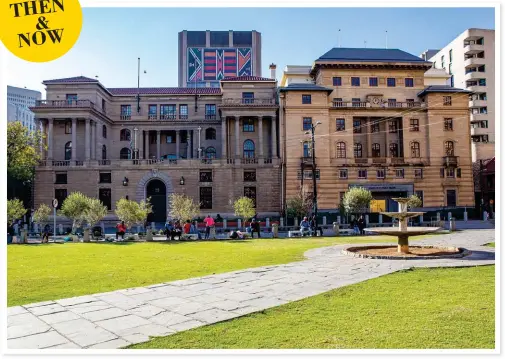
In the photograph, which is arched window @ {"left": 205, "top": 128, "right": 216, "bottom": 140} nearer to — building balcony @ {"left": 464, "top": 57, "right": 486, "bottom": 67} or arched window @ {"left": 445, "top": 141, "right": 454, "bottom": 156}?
arched window @ {"left": 445, "top": 141, "right": 454, "bottom": 156}

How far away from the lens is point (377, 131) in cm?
4894

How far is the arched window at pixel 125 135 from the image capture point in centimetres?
5351

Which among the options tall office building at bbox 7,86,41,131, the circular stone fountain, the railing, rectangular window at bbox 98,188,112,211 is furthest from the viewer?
the railing

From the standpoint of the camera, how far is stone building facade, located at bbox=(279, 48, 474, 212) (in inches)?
1813

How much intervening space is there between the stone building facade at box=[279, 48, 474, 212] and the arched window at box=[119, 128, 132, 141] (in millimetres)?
21025

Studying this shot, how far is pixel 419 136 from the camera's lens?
47.7 metres

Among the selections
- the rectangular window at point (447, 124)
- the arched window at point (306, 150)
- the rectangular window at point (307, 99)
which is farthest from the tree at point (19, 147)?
the rectangular window at point (447, 124)

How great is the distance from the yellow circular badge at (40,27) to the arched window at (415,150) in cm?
4601

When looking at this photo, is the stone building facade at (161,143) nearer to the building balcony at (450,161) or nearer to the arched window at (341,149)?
the arched window at (341,149)

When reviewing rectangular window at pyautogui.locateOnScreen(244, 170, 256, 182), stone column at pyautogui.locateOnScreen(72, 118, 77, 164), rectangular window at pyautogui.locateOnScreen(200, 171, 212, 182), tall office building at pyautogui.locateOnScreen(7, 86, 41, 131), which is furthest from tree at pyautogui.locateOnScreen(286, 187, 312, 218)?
stone column at pyautogui.locateOnScreen(72, 118, 77, 164)

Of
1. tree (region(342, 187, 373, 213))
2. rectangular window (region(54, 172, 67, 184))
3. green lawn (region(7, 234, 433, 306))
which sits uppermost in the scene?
rectangular window (region(54, 172, 67, 184))
